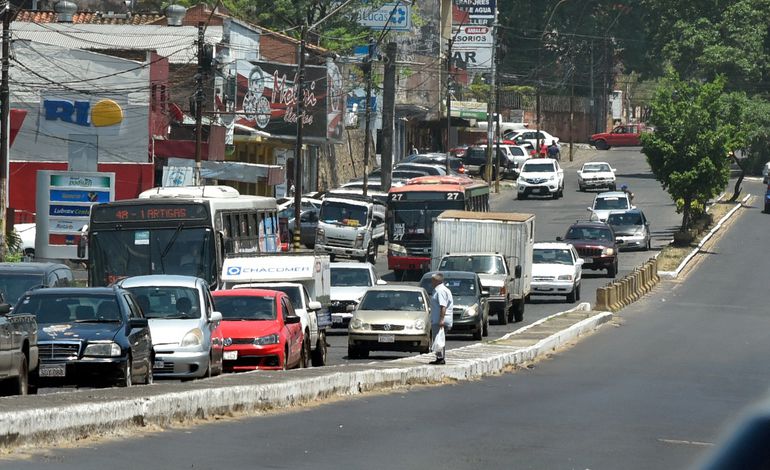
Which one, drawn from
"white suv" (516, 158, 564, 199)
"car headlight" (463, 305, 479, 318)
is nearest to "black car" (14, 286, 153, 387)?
"car headlight" (463, 305, 479, 318)

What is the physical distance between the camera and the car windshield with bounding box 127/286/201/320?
20797mm

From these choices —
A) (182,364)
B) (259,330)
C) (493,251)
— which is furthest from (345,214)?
(182,364)

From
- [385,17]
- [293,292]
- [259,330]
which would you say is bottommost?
[259,330]

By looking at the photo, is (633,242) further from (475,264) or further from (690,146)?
(475,264)

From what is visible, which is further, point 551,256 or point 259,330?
point 551,256

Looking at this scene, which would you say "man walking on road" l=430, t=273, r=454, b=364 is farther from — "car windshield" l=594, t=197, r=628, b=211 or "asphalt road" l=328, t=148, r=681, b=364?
"car windshield" l=594, t=197, r=628, b=211

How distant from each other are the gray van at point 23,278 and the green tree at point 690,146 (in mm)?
40187

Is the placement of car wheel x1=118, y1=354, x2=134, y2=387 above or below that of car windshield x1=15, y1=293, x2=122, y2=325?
below

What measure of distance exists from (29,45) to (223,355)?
104ft

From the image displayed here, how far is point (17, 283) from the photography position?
2359 cm

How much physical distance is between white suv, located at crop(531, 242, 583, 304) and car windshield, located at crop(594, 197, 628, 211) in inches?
732

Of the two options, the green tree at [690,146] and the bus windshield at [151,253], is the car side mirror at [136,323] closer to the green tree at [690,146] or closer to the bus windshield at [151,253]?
the bus windshield at [151,253]

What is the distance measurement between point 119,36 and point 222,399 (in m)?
48.8

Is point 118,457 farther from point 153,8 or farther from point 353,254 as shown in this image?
point 153,8
